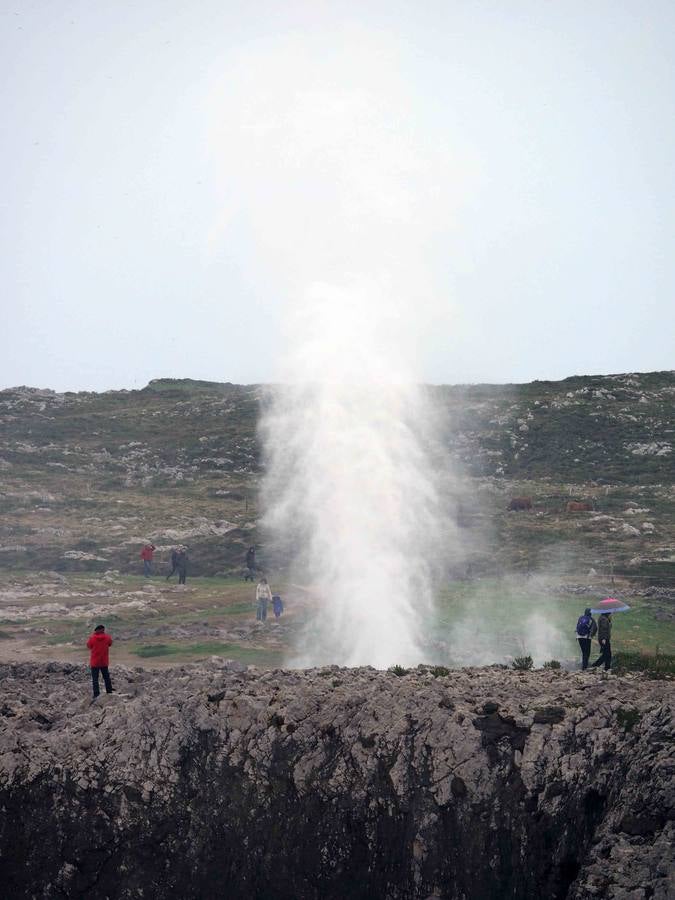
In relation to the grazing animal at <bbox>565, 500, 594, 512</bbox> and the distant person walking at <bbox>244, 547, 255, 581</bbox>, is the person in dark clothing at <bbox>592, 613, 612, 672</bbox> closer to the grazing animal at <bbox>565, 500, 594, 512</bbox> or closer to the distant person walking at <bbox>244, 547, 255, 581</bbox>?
the distant person walking at <bbox>244, 547, 255, 581</bbox>

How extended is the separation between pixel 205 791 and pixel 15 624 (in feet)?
59.9

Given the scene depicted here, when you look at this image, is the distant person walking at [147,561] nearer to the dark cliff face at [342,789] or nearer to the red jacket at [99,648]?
the red jacket at [99,648]

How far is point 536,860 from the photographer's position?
17.9m

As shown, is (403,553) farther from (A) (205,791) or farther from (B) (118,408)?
(B) (118,408)

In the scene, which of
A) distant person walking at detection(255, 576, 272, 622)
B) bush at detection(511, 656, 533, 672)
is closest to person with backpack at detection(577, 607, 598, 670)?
bush at detection(511, 656, 533, 672)

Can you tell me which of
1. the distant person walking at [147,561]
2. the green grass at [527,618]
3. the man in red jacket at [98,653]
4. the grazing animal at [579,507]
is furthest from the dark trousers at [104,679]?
the grazing animal at [579,507]

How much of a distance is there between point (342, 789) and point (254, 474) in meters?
54.5

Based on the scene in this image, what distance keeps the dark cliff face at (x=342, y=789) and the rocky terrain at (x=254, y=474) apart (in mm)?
26759

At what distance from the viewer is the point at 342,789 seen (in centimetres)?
1958

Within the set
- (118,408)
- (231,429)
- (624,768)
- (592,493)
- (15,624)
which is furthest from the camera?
(118,408)

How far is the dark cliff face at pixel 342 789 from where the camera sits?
17.9m

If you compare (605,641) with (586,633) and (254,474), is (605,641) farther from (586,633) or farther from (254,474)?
(254,474)

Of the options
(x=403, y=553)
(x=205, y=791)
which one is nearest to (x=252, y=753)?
(x=205, y=791)

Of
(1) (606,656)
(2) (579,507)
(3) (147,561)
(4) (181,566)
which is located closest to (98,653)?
(1) (606,656)
